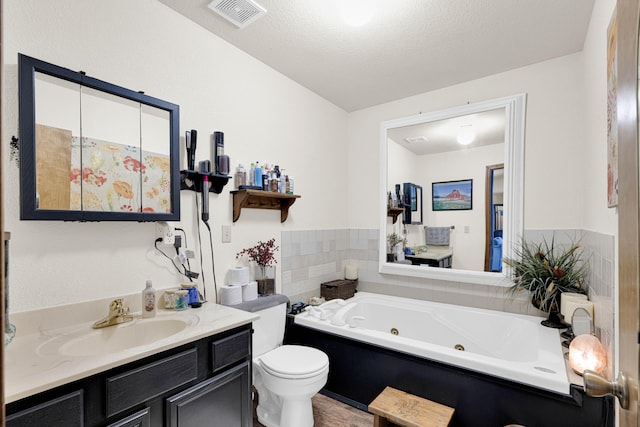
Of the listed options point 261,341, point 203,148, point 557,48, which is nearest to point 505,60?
point 557,48

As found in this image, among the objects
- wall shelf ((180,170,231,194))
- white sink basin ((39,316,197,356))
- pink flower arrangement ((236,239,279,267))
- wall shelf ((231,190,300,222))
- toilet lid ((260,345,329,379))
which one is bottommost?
toilet lid ((260,345,329,379))

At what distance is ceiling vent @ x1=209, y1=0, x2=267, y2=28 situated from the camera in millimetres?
1793

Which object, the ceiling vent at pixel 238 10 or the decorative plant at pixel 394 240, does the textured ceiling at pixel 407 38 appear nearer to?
the ceiling vent at pixel 238 10

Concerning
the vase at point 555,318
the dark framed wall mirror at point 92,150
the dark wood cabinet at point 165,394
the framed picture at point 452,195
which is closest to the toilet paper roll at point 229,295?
the dark wood cabinet at point 165,394

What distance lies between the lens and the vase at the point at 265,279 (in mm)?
2277

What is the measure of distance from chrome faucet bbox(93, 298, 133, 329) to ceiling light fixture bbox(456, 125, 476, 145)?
2.70 metres

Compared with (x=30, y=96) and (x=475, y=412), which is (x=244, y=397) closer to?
(x=475, y=412)

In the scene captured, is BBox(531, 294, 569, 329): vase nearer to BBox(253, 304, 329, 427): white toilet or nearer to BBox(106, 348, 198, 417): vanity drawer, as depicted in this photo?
BBox(253, 304, 329, 427): white toilet

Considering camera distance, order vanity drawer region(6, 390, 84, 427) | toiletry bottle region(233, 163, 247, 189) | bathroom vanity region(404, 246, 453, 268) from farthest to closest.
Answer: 1. bathroom vanity region(404, 246, 453, 268)
2. toiletry bottle region(233, 163, 247, 189)
3. vanity drawer region(6, 390, 84, 427)

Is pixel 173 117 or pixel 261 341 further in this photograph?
pixel 261 341

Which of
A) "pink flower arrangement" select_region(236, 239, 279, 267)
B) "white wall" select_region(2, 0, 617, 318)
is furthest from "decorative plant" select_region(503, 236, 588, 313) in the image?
"pink flower arrangement" select_region(236, 239, 279, 267)

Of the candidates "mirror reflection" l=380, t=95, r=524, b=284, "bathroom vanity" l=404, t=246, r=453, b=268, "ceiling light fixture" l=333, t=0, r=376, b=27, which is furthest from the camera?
"bathroom vanity" l=404, t=246, r=453, b=268

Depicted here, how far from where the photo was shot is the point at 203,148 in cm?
203

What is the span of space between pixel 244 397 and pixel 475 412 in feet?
4.09
